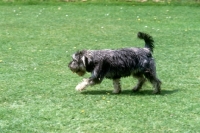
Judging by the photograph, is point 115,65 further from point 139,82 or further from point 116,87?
point 139,82

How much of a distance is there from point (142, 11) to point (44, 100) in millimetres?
10679

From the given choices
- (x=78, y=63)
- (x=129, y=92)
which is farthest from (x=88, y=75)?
(x=129, y=92)

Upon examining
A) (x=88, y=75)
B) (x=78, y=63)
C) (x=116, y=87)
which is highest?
(x=78, y=63)

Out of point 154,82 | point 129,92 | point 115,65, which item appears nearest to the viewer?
point 115,65

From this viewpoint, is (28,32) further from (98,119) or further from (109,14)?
(98,119)

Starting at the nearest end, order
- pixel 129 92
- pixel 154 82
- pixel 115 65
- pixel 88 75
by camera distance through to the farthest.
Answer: pixel 115 65, pixel 154 82, pixel 129 92, pixel 88 75

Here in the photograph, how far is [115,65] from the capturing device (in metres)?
7.97

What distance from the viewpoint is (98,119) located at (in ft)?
21.6

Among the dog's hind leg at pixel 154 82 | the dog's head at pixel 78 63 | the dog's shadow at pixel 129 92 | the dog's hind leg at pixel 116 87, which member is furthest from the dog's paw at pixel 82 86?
the dog's hind leg at pixel 154 82

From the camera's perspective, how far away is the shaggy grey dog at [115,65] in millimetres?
7977

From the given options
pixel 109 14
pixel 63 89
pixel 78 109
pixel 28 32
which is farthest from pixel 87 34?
pixel 78 109

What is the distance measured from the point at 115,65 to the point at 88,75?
4.82ft

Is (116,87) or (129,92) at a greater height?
(116,87)

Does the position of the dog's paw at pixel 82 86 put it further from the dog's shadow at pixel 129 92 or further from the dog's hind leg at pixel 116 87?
the dog's hind leg at pixel 116 87
